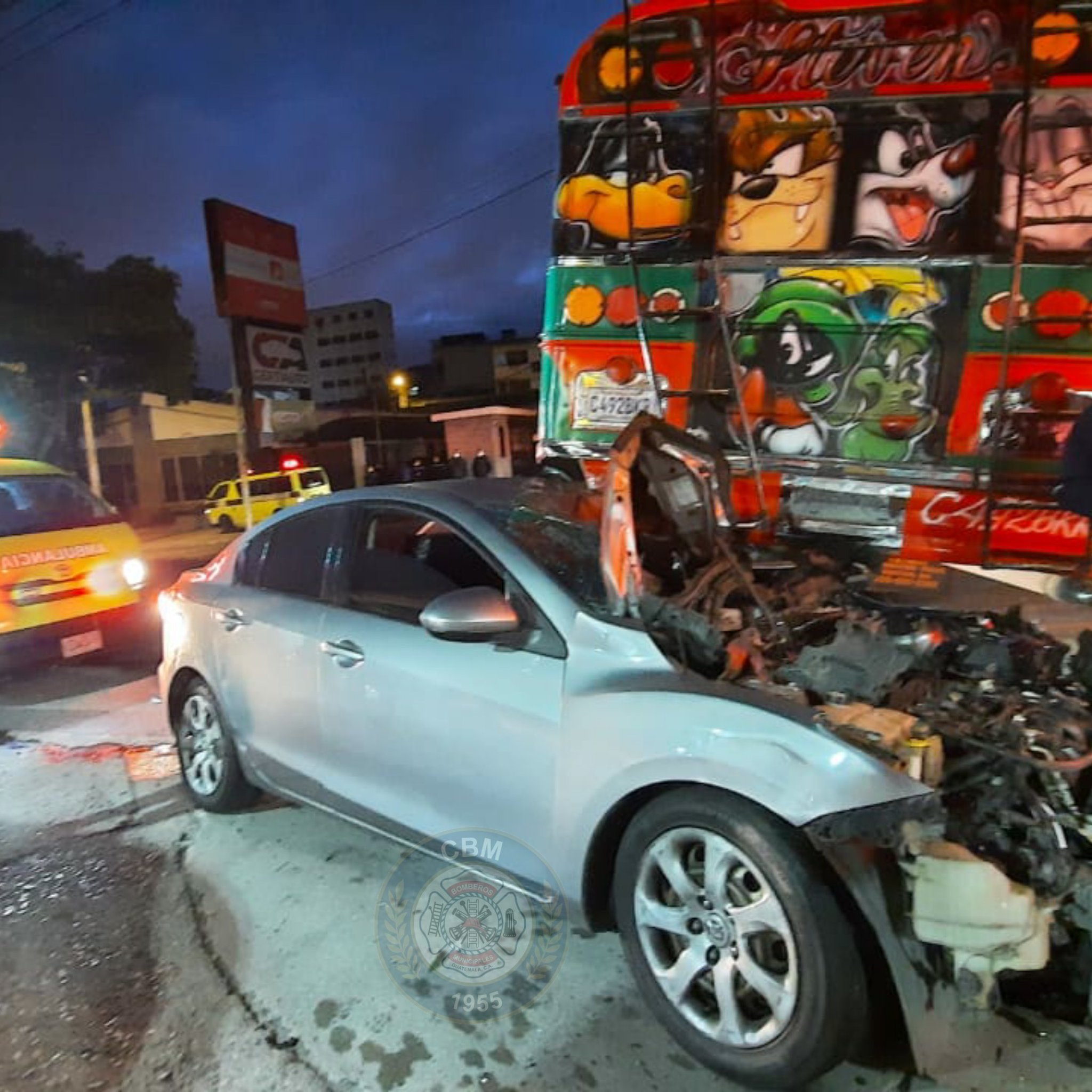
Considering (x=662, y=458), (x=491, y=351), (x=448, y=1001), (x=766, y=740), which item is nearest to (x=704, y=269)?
(x=662, y=458)

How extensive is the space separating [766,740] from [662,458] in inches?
63.2

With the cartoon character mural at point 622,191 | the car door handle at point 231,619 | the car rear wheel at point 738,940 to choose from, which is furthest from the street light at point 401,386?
the car rear wheel at point 738,940

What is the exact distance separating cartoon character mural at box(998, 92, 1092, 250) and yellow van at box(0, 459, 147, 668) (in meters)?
6.71

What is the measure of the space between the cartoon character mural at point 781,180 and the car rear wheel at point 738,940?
2899 mm

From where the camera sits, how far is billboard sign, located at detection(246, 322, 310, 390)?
1164 cm

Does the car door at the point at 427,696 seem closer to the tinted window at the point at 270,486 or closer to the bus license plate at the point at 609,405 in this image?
the bus license plate at the point at 609,405

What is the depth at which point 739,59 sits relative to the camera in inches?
165

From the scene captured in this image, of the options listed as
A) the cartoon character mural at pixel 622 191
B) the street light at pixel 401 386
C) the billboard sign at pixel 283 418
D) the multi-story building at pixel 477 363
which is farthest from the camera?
the multi-story building at pixel 477 363

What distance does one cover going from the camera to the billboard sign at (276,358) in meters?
11.6

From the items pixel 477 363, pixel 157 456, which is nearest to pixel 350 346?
pixel 477 363

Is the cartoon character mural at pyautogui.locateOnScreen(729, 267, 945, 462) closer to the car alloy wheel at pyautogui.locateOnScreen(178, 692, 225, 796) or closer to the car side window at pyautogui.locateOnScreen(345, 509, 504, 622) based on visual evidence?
the car side window at pyautogui.locateOnScreen(345, 509, 504, 622)

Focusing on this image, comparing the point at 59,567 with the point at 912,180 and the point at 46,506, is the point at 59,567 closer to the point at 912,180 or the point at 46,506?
the point at 46,506

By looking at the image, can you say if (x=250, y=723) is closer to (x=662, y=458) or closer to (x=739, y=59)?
(x=662, y=458)

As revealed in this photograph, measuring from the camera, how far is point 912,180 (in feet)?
13.2
